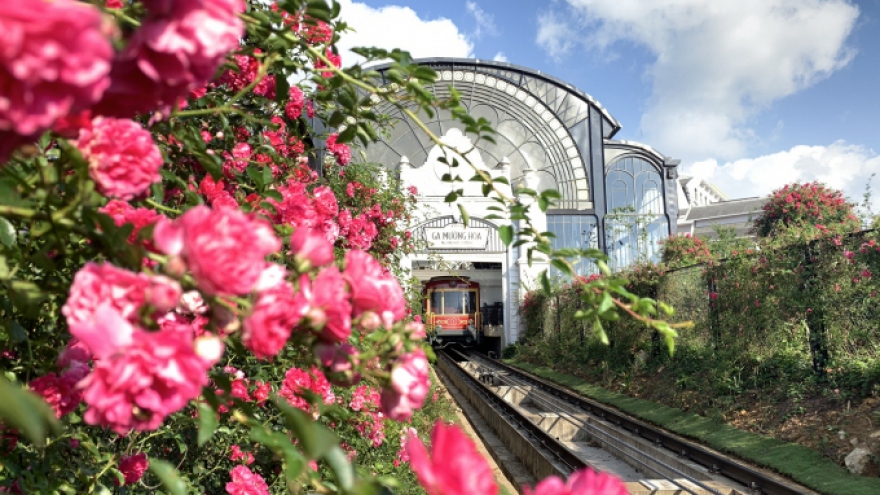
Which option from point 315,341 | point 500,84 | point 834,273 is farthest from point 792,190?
point 315,341

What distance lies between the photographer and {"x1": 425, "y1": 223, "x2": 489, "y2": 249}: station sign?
20.9 meters

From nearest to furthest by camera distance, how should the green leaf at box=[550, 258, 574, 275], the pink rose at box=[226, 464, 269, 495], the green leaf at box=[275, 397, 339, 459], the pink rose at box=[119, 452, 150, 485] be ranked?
→ the green leaf at box=[275, 397, 339, 459]
the green leaf at box=[550, 258, 574, 275]
the pink rose at box=[119, 452, 150, 485]
the pink rose at box=[226, 464, 269, 495]

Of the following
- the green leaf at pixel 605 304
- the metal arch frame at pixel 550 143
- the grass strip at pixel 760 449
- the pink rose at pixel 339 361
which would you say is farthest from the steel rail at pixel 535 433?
the metal arch frame at pixel 550 143

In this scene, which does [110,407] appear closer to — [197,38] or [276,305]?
[276,305]

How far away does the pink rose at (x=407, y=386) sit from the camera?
0.85 m

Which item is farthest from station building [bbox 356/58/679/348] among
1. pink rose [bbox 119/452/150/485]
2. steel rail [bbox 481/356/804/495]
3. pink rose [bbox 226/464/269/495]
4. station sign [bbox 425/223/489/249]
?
pink rose [bbox 119/452/150/485]

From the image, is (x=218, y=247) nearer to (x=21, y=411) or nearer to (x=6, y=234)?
(x=21, y=411)

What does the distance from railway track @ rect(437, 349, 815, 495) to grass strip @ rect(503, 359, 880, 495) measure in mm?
172

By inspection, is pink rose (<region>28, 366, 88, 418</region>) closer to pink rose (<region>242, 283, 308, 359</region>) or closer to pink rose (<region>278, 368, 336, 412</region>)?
pink rose (<region>242, 283, 308, 359</region>)

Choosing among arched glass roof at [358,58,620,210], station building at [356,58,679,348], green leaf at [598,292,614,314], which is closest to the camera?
green leaf at [598,292,614,314]

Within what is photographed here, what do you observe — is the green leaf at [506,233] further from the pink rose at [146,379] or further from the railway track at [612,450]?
the railway track at [612,450]

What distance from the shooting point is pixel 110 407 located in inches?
23.6

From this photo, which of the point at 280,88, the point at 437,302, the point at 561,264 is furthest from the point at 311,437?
the point at 437,302

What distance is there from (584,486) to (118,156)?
0.68m
